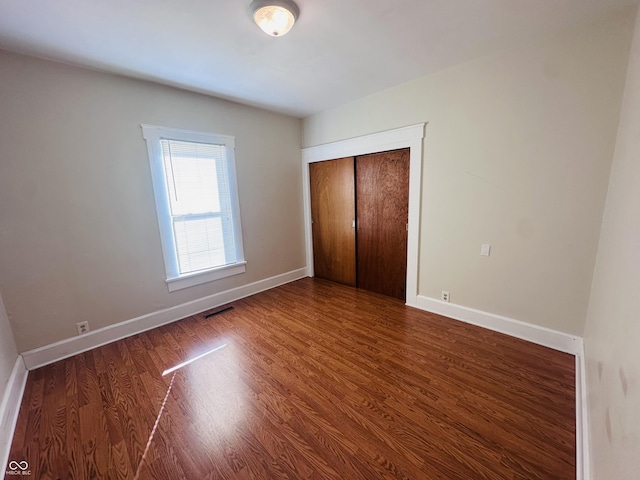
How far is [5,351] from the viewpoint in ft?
5.72

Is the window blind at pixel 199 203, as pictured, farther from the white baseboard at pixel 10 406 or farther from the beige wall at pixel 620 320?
the beige wall at pixel 620 320

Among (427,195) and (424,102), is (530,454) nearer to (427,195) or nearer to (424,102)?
(427,195)

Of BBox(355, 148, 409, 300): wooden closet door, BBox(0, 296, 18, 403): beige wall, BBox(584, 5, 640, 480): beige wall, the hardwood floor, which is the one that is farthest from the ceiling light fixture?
BBox(0, 296, 18, 403): beige wall

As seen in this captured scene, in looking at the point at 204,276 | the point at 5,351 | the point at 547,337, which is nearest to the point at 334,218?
the point at 204,276

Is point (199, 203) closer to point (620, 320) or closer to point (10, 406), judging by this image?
point (10, 406)

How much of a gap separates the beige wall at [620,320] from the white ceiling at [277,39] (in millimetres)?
745

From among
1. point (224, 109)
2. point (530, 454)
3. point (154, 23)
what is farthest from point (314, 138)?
point (530, 454)

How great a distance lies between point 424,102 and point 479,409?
2692 millimetres

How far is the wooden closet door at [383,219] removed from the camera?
296cm

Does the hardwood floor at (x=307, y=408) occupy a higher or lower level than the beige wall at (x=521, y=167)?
lower

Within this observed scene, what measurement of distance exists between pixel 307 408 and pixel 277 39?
8.54 ft

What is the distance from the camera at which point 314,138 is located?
12.3 feet

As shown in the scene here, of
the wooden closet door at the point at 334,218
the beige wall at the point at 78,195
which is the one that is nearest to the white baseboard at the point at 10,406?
the beige wall at the point at 78,195

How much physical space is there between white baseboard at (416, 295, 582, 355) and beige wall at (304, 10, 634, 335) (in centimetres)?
6
